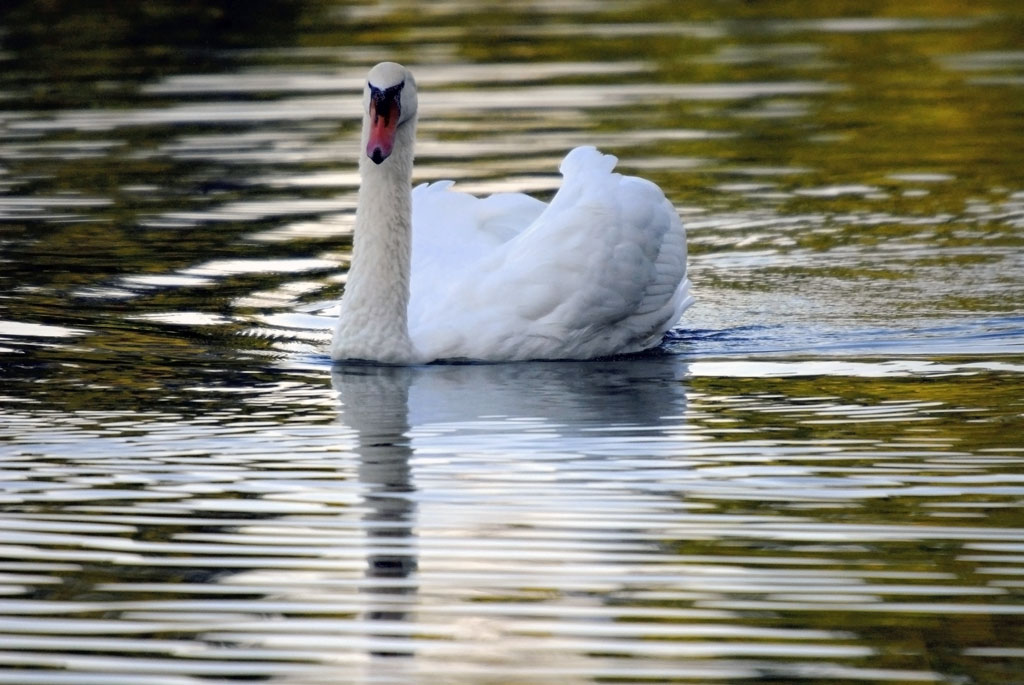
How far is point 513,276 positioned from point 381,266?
2.25 ft

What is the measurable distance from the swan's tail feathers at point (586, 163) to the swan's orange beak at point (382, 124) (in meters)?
1.17

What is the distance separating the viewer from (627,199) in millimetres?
10523

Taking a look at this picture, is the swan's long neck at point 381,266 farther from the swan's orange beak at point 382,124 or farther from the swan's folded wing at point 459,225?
the swan's folded wing at point 459,225

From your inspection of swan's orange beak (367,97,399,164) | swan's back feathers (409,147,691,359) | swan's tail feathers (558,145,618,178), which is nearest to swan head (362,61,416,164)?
swan's orange beak (367,97,399,164)

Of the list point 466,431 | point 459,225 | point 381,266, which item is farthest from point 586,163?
point 466,431

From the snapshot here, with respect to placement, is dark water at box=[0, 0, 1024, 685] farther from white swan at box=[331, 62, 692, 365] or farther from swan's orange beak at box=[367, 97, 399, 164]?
swan's orange beak at box=[367, 97, 399, 164]

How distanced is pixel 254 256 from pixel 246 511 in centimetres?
582

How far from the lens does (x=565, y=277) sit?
9906 mm

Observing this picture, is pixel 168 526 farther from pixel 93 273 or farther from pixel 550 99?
pixel 550 99

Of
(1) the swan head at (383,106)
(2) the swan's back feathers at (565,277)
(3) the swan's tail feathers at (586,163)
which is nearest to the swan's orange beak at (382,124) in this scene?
(1) the swan head at (383,106)

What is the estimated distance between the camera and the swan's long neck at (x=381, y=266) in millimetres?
10008

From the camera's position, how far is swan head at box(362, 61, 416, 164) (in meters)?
9.77

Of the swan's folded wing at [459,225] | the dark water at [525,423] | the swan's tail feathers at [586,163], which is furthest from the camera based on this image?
the swan's folded wing at [459,225]

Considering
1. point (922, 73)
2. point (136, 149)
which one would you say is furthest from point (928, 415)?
point (922, 73)
